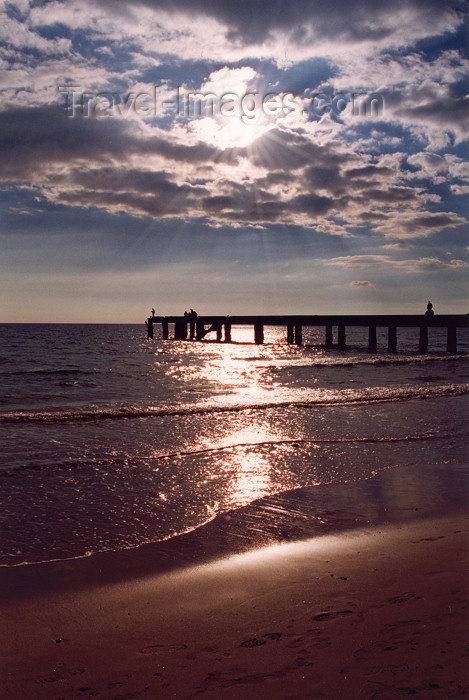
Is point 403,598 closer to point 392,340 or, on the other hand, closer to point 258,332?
point 392,340

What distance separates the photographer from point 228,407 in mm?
13281

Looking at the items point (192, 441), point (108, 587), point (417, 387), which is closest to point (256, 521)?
point (108, 587)

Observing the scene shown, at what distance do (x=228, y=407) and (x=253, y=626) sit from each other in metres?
10.2

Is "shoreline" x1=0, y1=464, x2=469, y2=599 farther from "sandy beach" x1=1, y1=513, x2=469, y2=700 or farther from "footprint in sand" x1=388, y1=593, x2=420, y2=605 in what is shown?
"footprint in sand" x1=388, y1=593, x2=420, y2=605

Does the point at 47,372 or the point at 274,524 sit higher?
the point at 47,372

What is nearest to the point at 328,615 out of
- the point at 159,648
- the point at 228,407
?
the point at 159,648

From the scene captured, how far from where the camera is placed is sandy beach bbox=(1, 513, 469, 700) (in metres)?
2.53

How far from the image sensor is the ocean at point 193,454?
5.32 metres

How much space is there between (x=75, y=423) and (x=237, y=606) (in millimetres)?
8685

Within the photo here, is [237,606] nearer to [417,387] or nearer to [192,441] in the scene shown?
[192,441]

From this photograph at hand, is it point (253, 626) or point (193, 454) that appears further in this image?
point (193, 454)

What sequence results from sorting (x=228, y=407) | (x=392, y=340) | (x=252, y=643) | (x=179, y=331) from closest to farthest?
(x=252, y=643)
(x=228, y=407)
(x=392, y=340)
(x=179, y=331)

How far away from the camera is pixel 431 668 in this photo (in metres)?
2.53

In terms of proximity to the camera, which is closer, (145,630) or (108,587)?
(145,630)
